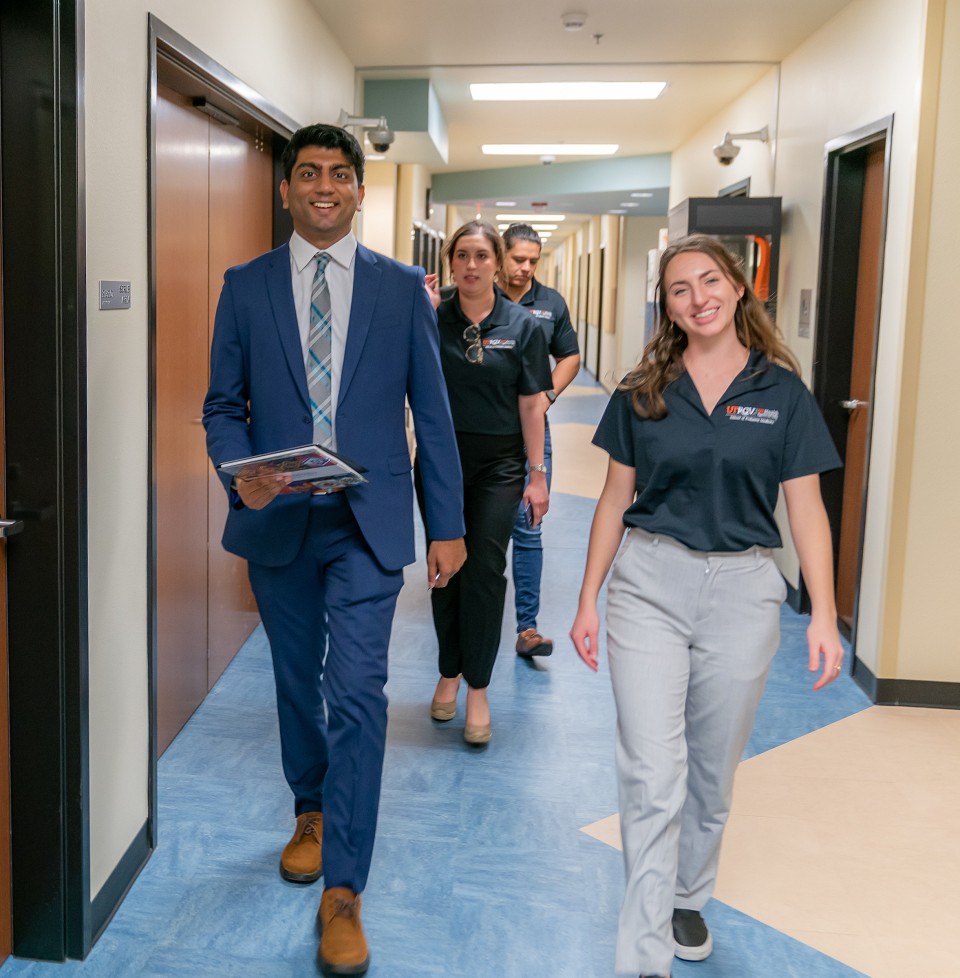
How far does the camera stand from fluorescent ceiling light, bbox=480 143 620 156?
1016 centimetres

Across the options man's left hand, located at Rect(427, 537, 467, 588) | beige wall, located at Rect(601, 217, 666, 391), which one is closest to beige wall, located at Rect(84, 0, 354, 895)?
man's left hand, located at Rect(427, 537, 467, 588)

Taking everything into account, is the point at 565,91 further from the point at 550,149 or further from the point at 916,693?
the point at 916,693

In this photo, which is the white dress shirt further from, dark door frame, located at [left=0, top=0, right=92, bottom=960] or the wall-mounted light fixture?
the wall-mounted light fixture

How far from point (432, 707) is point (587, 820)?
845mm

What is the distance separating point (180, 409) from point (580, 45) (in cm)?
350

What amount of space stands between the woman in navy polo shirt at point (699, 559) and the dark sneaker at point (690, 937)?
0.30 m

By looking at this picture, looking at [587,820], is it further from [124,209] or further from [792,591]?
[792,591]

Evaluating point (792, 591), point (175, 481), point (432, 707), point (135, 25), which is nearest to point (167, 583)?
point (175, 481)

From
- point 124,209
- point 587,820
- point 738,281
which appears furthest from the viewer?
point 587,820

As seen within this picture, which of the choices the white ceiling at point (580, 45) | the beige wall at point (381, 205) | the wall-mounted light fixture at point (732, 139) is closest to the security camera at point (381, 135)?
the white ceiling at point (580, 45)

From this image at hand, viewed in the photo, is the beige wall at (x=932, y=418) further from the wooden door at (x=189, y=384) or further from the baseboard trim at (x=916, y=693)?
the wooden door at (x=189, y=384)

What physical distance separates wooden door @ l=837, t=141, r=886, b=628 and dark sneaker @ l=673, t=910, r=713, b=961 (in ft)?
8.45

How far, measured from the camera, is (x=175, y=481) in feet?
11.4

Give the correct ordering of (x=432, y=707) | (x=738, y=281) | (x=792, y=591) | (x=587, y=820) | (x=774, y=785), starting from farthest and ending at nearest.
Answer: (x=792, y=591)
(x=432, y=707)
(x=774, y=785)
(x=587, y=820)
(x=738, y=281)
